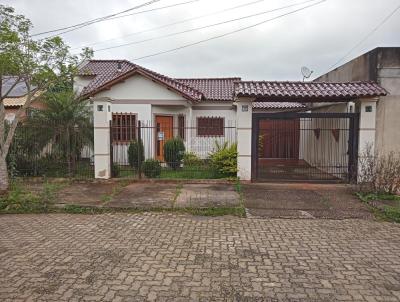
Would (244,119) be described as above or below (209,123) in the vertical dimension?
below

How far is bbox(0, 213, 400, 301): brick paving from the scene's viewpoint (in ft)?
12.4

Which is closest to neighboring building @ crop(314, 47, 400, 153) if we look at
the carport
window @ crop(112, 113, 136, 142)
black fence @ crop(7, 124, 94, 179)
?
the carport

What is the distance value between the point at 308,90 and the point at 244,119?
212cm

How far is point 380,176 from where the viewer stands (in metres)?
8.67

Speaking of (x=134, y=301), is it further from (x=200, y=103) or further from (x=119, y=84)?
(x=200, y=103)

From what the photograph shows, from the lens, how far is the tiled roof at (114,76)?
14539 millimetres

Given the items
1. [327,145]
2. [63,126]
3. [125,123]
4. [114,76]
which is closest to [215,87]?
[114,76]

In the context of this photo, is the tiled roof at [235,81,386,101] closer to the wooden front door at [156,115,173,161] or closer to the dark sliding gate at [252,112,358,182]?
the dark sliding gate at [252,112,358,182]

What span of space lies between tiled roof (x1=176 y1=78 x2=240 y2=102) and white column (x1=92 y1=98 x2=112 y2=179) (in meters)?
7.42

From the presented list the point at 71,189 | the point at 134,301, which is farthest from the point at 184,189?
the point at 134,301

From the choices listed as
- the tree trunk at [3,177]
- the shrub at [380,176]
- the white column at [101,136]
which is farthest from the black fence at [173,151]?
the shrub at [380,176]

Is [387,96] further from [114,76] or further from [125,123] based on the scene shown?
[114,76]

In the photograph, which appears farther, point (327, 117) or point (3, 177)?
point (327, 117)

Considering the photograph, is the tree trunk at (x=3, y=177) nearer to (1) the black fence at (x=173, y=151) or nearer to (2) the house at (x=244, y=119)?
(2) the house at (x=244, y=119)
